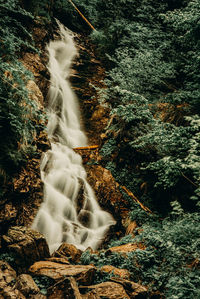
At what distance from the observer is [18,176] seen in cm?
572

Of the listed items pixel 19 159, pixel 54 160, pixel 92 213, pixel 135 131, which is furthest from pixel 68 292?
pixel 135 131

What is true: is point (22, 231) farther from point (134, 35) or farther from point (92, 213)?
point (134, 35)

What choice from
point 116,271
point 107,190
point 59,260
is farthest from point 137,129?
point 59,260

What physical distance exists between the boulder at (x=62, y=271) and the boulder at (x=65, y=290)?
0.77 ft

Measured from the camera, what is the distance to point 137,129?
344 inches

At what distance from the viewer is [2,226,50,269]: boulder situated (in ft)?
13.6

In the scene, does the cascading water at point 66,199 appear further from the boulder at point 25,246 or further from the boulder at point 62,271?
the boulder at point 62,271

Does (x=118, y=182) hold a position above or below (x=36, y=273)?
above

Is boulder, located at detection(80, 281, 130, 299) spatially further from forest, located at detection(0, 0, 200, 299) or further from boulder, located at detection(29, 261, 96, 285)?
forest, located at detection(0, 0, 200, 299)

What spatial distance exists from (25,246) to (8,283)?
0.85 meters

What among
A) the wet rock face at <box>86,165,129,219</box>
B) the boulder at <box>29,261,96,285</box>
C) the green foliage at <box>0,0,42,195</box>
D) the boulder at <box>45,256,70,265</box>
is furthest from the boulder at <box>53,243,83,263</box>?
the wet rock face at <box>86,165,129,219</box>

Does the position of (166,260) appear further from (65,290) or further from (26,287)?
(26,287)

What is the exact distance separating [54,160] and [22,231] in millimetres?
3420

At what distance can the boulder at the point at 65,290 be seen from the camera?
328 cm
